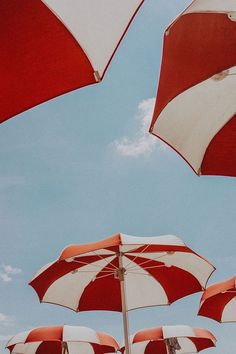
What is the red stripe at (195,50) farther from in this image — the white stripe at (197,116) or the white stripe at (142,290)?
the white stripe at (142,290)

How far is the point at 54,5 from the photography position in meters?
2.43

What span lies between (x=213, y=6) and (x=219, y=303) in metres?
6.08

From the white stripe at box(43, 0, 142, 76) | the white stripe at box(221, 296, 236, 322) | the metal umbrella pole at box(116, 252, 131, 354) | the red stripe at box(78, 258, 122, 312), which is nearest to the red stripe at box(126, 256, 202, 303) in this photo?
the metal umbrella pole at box(116, 252, 131, 354)

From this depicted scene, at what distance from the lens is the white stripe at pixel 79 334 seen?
25.5 feet

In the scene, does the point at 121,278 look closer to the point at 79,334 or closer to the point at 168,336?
the point at 79,334

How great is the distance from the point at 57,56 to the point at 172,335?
7057mm

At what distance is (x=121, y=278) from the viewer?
6281mm

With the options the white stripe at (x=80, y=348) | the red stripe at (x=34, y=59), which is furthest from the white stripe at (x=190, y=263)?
the white stripe at (x=80, y=348)

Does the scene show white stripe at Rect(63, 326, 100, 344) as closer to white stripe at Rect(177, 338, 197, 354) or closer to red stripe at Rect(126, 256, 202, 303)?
red stripe at Rect(126, 256, 202, 303)

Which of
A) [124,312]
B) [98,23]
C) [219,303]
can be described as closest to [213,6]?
[98,23]

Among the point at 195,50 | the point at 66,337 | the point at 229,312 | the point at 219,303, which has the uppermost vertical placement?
the point at 195,50

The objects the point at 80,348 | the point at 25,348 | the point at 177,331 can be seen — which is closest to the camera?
the point at 177,331

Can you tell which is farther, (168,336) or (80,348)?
(80,348)

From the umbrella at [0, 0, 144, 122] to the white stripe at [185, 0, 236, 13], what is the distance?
56cm
